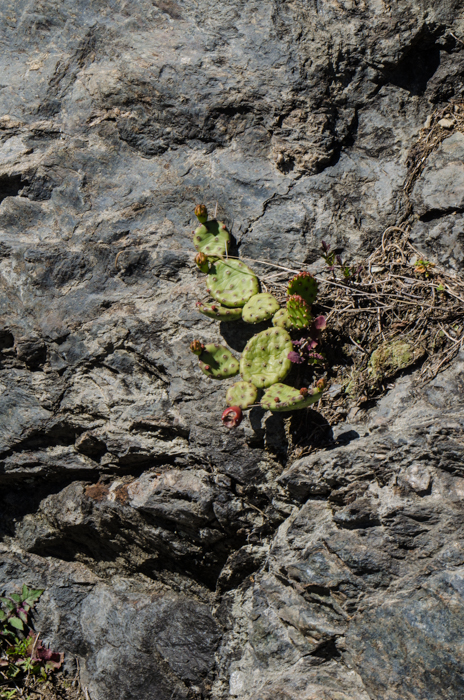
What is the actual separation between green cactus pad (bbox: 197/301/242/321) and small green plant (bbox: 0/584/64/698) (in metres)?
2.55

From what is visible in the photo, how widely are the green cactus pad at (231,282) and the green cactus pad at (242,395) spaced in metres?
0.45

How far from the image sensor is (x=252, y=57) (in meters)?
3.42

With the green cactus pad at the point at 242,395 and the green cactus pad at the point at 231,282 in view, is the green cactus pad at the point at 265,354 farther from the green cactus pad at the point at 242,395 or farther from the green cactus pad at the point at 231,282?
the green cactus pad at the point at 231,282

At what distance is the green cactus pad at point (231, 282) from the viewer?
3000 mm

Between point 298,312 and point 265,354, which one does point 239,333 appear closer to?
point 265,354

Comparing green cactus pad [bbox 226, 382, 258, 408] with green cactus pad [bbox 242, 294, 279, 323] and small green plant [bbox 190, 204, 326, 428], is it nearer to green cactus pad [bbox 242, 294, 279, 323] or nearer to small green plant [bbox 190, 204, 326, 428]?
small green plant [bbox 190, 204, 326, 428]

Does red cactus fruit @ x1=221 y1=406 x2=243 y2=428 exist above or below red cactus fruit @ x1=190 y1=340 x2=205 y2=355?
below

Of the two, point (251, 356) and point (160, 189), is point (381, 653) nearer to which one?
point (251, 356)

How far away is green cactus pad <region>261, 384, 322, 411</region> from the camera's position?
266 centimetres

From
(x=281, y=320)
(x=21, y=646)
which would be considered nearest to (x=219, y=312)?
(x=281, y=320)

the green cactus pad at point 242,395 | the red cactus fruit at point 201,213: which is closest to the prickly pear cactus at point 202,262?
the red cactus fruit at point 201,213

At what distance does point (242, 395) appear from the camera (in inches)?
113

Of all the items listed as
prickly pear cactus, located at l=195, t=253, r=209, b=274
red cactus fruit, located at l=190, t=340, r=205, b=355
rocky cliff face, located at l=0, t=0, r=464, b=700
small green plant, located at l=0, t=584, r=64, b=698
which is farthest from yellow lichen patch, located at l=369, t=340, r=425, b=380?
small green plant, located at l=0, t=584, r=64, b=698

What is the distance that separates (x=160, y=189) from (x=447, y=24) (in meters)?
1.93
